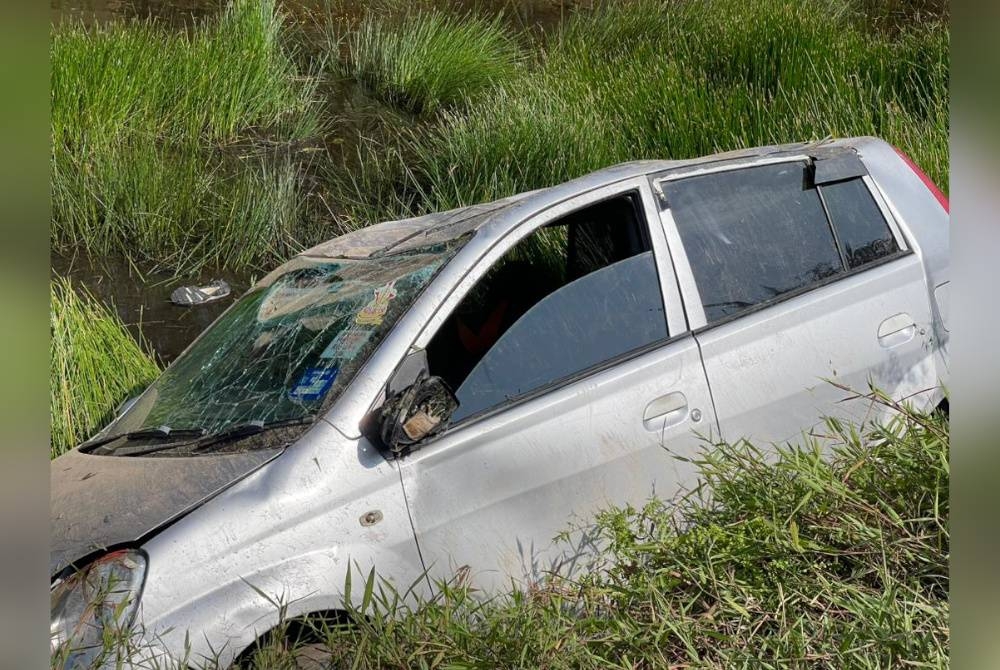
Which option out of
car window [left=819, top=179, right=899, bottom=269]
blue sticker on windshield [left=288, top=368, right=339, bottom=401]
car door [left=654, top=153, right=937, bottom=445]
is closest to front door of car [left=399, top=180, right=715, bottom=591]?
car door [left=654, top=153, right=937, bottom=445]

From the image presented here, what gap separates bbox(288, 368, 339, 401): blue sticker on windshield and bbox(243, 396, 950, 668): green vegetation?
2.12 feet

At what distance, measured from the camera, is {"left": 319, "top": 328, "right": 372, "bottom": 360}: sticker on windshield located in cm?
355

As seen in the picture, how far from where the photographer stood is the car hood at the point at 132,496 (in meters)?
3.13

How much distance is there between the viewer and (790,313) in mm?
3998

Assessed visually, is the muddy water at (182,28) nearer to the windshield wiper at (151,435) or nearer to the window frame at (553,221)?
the windshield wiper at (151,435)

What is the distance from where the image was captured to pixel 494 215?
12.9 feet

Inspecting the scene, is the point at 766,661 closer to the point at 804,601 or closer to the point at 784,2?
the point at 804,601

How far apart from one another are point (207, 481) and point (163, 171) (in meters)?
5.29

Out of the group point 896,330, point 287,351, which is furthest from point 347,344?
point 896,330

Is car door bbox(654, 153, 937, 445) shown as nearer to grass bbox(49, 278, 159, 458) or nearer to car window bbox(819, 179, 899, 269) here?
car window bbox(819, 179, 899, 269)

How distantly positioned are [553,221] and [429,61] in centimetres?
683

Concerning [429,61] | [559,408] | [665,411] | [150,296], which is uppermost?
[559,408]

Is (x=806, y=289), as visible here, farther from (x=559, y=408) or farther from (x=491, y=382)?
(x=491, y=382)
